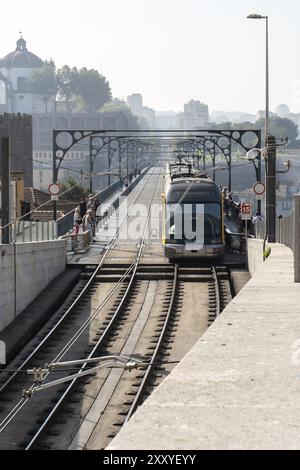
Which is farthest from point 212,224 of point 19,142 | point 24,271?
point 19,142

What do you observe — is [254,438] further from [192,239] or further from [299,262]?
[192,239]

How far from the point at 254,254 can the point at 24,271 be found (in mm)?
6891

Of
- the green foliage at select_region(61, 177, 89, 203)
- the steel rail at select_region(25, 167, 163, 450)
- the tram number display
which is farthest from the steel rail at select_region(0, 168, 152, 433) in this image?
the green foliage at select_region(61, 177, 89, 203)

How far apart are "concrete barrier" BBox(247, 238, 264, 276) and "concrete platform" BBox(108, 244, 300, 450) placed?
1432 cm

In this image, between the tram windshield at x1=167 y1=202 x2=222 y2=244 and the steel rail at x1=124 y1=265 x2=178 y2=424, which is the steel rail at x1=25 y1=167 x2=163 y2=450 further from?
the tram windshield at x1=167 y1=202 x2=222 y2=244

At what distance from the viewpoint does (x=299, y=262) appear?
19000 mm

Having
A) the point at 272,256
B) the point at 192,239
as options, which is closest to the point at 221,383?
the point at 272,256

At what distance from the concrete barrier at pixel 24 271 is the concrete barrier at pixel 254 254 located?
5344 mm

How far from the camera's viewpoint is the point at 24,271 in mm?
26297

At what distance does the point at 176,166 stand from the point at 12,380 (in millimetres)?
25837

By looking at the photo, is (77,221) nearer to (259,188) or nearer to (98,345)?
(259,188)

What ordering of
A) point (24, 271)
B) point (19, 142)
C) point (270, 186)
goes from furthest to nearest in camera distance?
1. point (19, 142)
2. point (270, 186)
3. point (24, 271)

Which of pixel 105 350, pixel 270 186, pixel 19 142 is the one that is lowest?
pixel 105 350

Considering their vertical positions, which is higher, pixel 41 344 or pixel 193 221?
pixel 193 221
